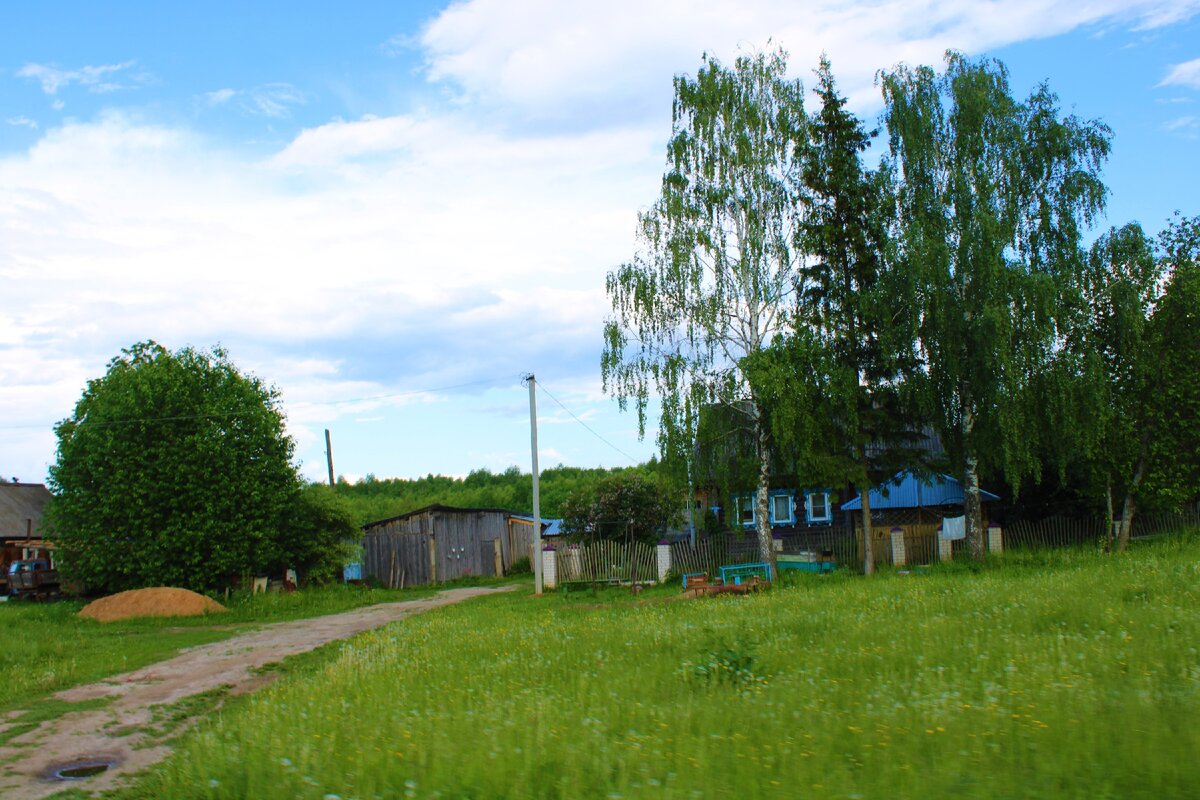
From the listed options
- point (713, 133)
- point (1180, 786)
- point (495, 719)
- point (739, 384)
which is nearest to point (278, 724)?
point (495, 719)

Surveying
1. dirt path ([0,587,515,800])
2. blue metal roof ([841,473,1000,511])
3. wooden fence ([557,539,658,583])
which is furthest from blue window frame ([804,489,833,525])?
dirt path ([0,587,515,800])

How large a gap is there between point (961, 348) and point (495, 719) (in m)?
22.9

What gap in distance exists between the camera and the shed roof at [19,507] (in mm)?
40438

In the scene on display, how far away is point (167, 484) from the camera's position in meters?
27.8

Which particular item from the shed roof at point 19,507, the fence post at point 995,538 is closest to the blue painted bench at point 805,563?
the fence post at point 995,538

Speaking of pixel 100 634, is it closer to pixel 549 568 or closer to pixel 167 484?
pixel 167 484

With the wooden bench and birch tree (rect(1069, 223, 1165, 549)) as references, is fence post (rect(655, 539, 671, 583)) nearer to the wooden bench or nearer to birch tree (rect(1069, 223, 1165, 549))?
the wooden bench

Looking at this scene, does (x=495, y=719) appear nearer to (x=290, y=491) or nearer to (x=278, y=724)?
Result: (x=278, y=724)

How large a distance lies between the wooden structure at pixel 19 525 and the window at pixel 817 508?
31968 millimetres

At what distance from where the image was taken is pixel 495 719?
7.13 meters

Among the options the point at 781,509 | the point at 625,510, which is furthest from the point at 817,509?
the point at 625,510

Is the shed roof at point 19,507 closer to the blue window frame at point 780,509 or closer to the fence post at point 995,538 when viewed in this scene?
the blue window frame at point 780,509

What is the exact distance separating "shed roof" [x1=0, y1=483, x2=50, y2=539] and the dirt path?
83.2 ft

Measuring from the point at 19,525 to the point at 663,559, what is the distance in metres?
30.3
